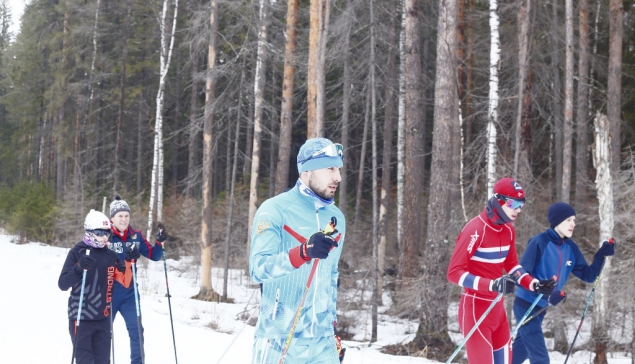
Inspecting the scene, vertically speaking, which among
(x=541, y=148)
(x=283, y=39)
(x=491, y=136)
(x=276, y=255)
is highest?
(x=283, y=39)

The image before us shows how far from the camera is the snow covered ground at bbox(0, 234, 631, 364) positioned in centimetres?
891

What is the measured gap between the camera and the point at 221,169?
35.6m

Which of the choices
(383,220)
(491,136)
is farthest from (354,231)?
(491,136)

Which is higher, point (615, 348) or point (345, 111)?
point (345, 111)

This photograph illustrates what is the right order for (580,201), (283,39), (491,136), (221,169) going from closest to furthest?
(491,136) < (580,201) < (283,39) < (221,169)

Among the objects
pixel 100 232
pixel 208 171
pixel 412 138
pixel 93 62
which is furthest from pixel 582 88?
Answer: pixel 93 62

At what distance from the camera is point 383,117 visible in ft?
64.4

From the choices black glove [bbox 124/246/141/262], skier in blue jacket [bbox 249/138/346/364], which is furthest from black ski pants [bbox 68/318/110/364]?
skier in blue jacket [bbox 249/138/346/364]

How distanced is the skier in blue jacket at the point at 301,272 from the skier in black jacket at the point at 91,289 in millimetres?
2701

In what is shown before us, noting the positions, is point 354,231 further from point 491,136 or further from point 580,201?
point 491,136

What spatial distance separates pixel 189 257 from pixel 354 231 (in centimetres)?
A: 861

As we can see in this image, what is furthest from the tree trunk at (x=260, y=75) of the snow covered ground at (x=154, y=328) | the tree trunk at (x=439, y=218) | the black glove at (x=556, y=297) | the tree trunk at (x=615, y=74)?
the black glove at (x=556, y=297)

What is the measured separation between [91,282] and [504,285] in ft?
11.9

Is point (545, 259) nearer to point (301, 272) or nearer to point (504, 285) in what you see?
point (504, 285)
